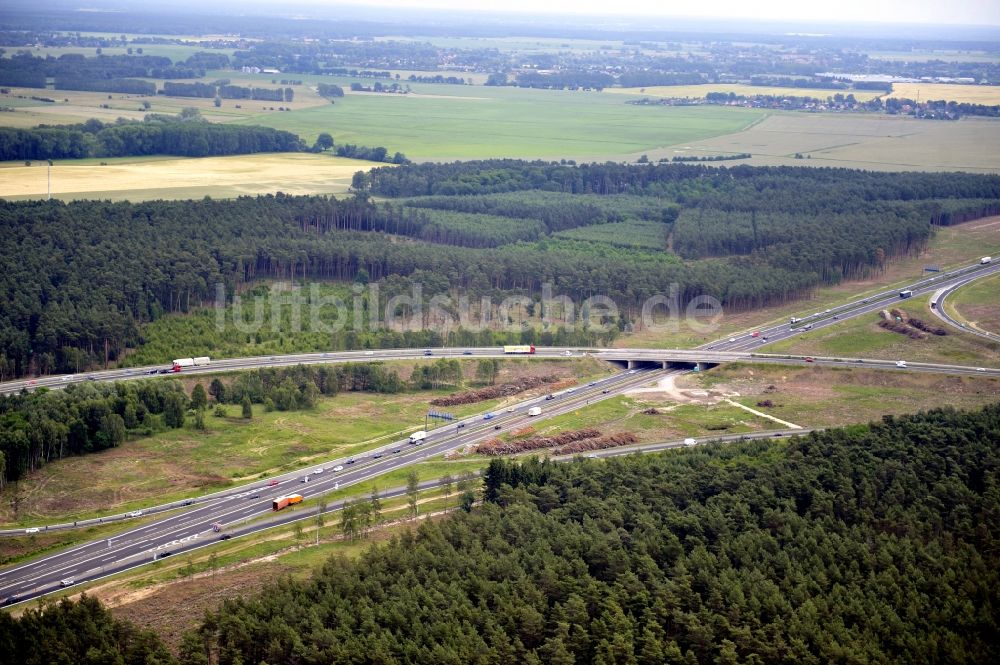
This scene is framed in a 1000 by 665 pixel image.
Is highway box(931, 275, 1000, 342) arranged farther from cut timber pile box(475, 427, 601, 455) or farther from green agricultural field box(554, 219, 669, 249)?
cut timber pile box(475, 427, 601, 455)

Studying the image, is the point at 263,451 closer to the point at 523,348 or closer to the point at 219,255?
the point at 523,348

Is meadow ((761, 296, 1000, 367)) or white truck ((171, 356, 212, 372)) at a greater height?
meadow ((761, 296, 1000, 367))

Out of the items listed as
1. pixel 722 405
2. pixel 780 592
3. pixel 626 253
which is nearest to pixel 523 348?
pixel 722 405

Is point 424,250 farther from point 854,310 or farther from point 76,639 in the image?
point 76,639

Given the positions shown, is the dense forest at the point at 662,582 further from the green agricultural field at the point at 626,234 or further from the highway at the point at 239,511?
the green agricultural field at the point at 626,234

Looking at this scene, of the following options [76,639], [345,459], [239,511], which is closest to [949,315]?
[345,459]

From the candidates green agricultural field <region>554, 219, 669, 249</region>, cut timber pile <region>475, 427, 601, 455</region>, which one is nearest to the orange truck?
cut timber pile <region>475, 427, 601, 455</region>
